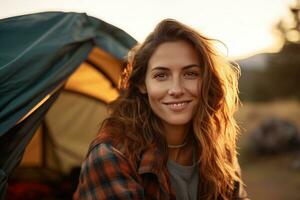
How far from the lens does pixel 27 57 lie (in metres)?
2.98

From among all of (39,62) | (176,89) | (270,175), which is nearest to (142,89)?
(176,89)

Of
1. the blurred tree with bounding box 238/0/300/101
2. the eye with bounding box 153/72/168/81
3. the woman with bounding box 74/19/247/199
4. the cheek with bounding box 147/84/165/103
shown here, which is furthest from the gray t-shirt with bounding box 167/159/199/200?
the blurred tree with bounding box 238/0/300/101

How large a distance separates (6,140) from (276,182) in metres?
6.92

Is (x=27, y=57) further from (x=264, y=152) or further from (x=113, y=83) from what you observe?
(x=264, y=152)

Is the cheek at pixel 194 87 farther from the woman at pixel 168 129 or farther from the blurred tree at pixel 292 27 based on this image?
the blurred tree at pixel 292 27

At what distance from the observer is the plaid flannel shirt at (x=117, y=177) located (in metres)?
2.16

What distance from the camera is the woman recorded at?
2.21m

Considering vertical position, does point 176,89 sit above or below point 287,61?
above

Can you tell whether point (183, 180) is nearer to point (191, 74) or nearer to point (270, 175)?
point (191, 74)

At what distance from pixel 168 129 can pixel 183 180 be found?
0.30m

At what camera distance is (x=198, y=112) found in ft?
8.20

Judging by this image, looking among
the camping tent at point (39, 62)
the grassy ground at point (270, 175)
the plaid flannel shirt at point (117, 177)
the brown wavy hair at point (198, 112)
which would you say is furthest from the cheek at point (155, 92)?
the grassy ground at point (270, 175)

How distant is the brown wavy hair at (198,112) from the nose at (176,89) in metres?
0.15

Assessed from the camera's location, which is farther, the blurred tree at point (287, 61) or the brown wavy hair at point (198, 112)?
the blurred tree at point (287, 61)
